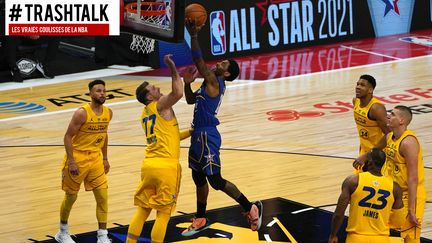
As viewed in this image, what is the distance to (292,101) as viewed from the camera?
688 inches

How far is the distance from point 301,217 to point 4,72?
390 inches

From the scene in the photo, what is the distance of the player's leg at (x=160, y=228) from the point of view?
9.58 metres

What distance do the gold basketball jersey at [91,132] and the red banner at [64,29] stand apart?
466 cm

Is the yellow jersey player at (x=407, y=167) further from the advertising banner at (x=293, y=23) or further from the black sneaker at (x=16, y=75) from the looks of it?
the advertising banner at (x=293, y=23)

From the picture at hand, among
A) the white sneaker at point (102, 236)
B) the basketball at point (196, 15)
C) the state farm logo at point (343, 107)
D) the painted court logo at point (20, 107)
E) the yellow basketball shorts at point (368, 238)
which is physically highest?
the basketball at point (196, 15)

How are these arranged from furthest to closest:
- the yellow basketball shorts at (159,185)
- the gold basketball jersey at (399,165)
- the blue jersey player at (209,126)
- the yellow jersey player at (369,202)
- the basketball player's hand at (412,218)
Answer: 1. the blue jersey player at (209,126)
2. the yellow basketball shorts at (159,185)
3. the gold basketball jersey at (399,165)
4. the basketball player's hand at (412,218)
5. the yellow jersey player at (369,202)

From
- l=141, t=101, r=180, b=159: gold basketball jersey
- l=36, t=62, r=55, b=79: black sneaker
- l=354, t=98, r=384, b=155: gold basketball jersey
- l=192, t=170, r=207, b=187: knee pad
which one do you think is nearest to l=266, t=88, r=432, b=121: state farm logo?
l=36, t=62, r=55, b=79: black sneaker

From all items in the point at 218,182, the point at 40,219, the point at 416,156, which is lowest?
the point at 40,219

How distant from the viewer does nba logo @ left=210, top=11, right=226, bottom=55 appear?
2073 centimetres

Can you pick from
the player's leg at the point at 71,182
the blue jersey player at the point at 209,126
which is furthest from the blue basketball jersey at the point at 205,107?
the player's leg at the point at 71,182

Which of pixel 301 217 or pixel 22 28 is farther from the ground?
pixel 22 28

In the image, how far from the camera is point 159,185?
9594mm

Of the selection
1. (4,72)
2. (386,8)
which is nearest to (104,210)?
(4,72)

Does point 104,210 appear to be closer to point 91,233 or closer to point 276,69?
point 91,233
